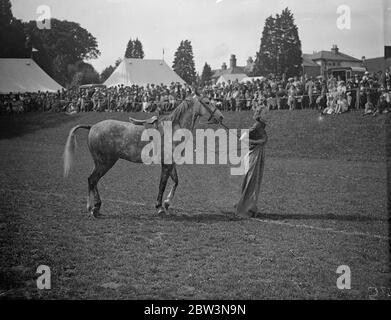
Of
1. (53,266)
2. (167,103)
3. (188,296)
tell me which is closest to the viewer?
(188,296)

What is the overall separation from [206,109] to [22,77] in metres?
21.9

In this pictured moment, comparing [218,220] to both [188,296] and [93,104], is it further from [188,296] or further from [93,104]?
[93,104]

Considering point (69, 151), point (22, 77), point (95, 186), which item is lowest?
point (95, 186)

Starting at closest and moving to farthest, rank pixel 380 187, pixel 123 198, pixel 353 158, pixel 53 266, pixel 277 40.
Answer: pixel 53 266 → pixel 123 198 → pixel 380 187 → pixel 353 158 → pixel 277 40

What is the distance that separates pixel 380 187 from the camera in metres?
11.9

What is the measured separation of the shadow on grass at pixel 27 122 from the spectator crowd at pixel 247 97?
3.27 ft

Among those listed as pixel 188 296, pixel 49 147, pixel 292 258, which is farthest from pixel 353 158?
pixel 49 147

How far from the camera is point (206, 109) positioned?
9.09 m

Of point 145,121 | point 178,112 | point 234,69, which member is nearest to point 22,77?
point 145,121

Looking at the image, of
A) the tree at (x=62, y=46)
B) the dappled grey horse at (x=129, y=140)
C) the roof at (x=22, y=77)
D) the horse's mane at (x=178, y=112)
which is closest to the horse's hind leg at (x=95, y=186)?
the dappled grey horse at (x=129, y=140)

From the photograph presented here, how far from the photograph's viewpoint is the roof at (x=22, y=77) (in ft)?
79.5

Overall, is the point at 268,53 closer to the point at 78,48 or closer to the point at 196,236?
the point at 78,48

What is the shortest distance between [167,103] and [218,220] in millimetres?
18776

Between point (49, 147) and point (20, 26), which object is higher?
point (20, 26)
